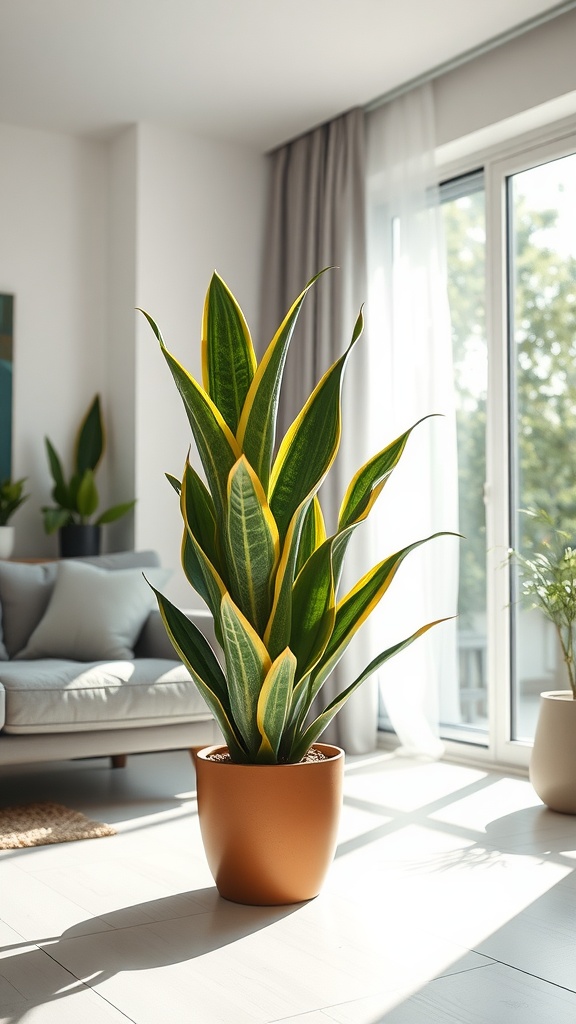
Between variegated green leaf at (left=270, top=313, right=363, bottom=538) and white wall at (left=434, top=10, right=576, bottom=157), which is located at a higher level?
white wall at (left=434, top=10, right=576, bottom=157)

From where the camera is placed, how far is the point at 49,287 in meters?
4.73

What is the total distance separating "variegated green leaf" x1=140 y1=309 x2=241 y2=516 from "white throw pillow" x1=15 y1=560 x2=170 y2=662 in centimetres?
153

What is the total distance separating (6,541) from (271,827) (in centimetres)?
Result: 234

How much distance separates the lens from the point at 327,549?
88.2 inches

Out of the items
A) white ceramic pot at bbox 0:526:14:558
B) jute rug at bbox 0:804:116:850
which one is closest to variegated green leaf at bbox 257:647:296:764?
jute rug at bbox 0:804:116:850

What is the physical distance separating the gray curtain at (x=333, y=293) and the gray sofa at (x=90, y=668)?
885 millimetres

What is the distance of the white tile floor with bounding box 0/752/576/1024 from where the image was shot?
177 centimetres

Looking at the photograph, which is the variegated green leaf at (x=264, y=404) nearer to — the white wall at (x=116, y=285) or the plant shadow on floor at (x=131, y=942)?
the plant shadow on floor at (x=131, y=942)

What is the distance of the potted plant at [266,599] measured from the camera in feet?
7.23

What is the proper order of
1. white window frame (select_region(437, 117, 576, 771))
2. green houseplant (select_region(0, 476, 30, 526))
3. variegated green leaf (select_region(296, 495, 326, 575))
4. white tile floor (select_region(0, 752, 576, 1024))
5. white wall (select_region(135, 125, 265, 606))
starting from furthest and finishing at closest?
white wall (select_region(135, 125, 265, 606)) → green houseplant (select_region(0, 476, 30, 526)) → white window frame (select_region(437, 117, 576, 771)) → variegated green leaf (select_region(296, 495, 326, 575)) → white tile floor (select_region(0, 752, 576, 1024))

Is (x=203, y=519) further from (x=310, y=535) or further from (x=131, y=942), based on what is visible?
(x=131, y=942)

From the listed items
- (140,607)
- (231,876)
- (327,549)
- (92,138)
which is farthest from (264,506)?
(92,138)

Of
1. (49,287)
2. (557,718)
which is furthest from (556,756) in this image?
(49,287)

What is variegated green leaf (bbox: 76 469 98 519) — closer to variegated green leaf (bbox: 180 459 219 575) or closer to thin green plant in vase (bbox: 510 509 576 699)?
thin green plant in vase (bbox: 510 509 576 699)
